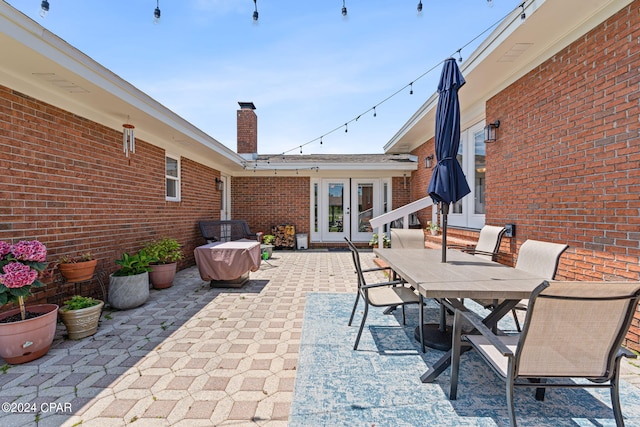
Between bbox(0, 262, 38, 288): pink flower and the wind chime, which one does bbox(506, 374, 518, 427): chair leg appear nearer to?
bbox(0, 262, 38, 288): pink flower

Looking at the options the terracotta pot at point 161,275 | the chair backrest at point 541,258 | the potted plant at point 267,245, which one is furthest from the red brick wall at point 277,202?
the chair backrest at point 541,258

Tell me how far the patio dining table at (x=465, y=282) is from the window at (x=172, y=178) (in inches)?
203

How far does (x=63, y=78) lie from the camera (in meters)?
3.12

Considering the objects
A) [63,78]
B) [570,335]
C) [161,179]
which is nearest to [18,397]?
[63,78]

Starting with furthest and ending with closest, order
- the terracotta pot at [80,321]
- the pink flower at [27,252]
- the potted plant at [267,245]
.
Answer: the potted plant at [267,245]
the terracotta pot at [80,321]
the pink flower at [27,252]

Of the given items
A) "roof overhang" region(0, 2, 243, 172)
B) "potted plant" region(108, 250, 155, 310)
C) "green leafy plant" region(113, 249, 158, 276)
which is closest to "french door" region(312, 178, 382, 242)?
"roof overhang" region(0, 2, 243, 172)

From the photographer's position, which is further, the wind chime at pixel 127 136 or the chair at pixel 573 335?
the wind chime at pixel 127 136

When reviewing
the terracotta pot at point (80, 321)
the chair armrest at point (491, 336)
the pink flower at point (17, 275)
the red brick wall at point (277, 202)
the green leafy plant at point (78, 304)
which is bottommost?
the terracotta pot at point (80, 321)

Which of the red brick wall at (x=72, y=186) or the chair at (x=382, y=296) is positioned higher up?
the red brick wall at (x=72, y=186)

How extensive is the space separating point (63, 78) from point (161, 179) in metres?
2.90

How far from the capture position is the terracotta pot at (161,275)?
15.9ft

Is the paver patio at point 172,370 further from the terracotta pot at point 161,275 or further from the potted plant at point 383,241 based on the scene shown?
the potted plant at point 383,241

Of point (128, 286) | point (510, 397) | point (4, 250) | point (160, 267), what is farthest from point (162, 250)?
point (510, 397)

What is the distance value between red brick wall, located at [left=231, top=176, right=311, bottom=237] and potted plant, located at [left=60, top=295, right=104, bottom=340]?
6.99m
